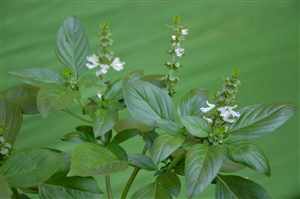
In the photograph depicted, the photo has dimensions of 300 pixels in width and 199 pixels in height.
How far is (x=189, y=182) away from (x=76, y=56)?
0.94ft

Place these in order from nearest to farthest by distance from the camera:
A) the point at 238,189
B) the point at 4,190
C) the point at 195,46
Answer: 1. the point at 4,190
2. the point at 238,189
3. the point at 195,46

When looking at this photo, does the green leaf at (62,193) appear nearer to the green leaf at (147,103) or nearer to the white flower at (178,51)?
the green leaf at (147,103)

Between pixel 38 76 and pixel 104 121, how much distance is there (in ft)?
0.44

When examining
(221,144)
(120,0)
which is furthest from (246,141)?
(120,0)

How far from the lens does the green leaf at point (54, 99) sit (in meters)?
0.73

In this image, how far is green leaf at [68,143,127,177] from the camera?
2.23ft

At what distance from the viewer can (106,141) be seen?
2.68ft

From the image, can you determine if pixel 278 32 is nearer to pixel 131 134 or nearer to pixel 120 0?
pixel 120 0

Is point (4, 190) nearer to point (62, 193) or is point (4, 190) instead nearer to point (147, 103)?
point (62, 193)

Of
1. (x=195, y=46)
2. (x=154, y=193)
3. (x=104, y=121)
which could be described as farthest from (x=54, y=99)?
(x=195, y=46)

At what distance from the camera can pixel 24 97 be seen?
83 centimetres

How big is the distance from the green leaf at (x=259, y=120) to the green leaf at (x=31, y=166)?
0.24 metres

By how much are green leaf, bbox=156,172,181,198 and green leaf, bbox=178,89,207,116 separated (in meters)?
0.09

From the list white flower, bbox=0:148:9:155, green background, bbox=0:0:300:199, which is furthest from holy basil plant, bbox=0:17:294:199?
green background, bbox=0:0:300:199
